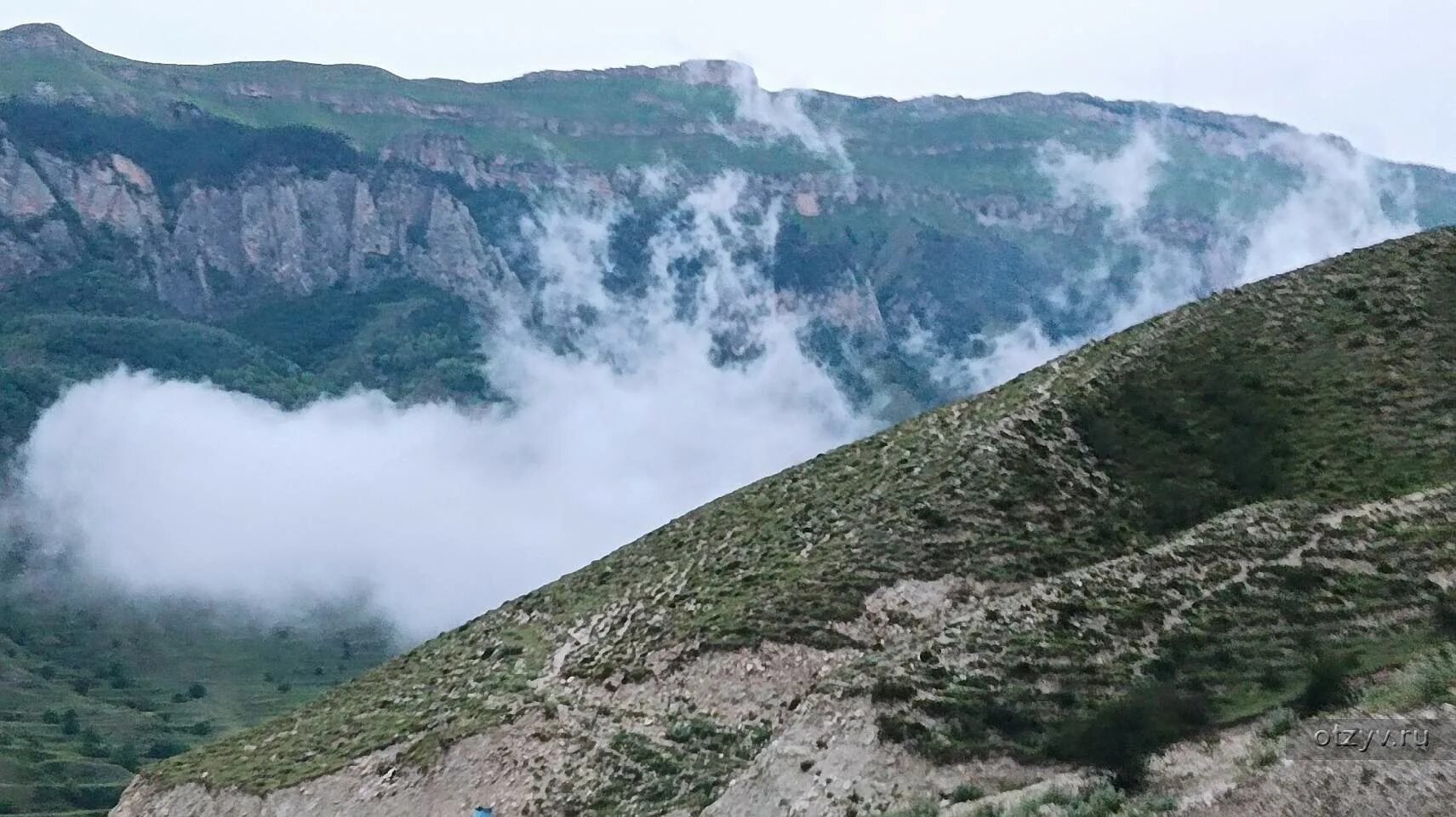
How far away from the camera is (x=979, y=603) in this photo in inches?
1602

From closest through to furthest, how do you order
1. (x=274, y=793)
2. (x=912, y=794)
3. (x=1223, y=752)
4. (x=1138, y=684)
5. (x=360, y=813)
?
(x=1223, y=752) → (x=912, y=794) → (x=1138, y=684) → (x=360, y=813) → (x=274, y=793)

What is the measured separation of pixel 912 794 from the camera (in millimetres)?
32156

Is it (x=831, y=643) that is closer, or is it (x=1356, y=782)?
(x=1356, y=782)

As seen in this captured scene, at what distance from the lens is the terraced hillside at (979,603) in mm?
34406

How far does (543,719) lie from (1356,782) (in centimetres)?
2383

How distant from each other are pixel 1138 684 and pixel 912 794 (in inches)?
261

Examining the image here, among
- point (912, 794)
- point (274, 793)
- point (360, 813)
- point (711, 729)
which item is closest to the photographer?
point (912, 794)

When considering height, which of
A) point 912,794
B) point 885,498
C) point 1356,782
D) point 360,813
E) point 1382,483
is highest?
point 885,498

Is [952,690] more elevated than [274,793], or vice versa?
[274,793]

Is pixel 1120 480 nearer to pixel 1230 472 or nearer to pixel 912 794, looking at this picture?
pixel 1230 472

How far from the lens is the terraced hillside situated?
34406 millimetres

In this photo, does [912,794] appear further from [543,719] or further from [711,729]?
[543,719]

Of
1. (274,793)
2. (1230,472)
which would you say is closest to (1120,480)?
(1230,472)

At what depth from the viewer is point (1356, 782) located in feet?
73.5
